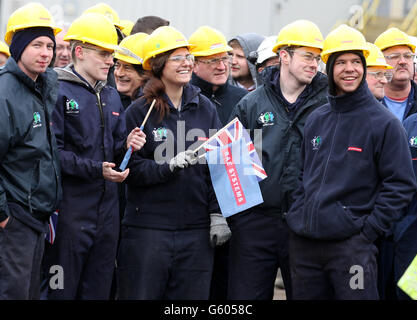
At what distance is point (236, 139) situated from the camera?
583cm

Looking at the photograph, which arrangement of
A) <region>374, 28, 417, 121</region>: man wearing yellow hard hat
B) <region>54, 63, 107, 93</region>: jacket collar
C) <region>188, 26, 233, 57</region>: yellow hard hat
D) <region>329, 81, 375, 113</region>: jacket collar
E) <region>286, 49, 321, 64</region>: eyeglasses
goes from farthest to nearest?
<region>374, 28, 417, 121</region>: man wearing yellow hard hat
<region>188, 26, 233, 57</region>: yellow hard hat
<region>286, 49, 321, 64</region>: eyeglasses
<region>54, 63, 107, 93</region>: jacket collar
<region>329, 81, 375, 113</region>: jacket collar

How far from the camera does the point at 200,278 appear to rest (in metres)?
5.79

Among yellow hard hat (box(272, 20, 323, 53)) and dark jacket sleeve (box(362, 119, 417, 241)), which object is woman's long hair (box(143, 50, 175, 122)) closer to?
yellow hard hat (box(272, 20, 323, 53))

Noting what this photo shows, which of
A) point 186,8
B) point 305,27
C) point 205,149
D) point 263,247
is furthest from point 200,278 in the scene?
point 186,8

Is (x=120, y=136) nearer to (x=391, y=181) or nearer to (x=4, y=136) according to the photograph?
(x=4, y=136)

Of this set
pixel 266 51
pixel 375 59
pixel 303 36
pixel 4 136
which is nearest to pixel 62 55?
pixel 266 51

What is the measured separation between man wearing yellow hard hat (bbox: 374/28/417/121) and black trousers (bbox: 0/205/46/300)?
10.7ft

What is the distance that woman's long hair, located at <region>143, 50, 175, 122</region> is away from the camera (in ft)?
19.1

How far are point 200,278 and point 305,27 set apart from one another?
2.03 meters

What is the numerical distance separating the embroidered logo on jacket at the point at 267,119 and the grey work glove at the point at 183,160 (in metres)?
0.66

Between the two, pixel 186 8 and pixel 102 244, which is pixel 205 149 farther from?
pixel 186 8

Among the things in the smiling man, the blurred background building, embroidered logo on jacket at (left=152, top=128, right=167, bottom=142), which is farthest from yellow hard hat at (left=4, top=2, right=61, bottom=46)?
the blurred background building

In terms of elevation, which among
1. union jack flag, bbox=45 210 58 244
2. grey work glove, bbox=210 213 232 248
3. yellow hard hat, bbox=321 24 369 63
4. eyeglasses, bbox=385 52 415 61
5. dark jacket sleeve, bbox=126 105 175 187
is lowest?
grey work glove, bbox=210 213 232 248

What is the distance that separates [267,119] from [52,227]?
175cm
